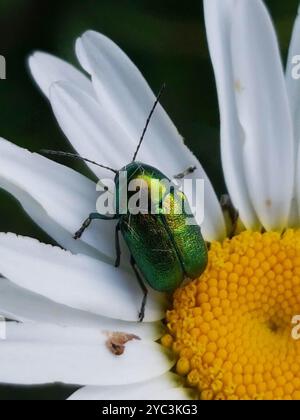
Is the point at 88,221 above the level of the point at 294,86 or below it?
below

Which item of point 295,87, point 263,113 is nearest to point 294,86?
point 295,87

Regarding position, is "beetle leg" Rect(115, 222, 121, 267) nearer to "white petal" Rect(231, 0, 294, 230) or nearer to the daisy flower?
the daisy flower

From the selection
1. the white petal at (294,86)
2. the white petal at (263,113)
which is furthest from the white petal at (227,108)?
the white petal at (294,86)

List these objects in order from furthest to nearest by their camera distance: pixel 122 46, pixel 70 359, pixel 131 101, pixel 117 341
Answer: pixel 122 46 → pixel 131 101 → pixel 117 341 → pixel 70 359

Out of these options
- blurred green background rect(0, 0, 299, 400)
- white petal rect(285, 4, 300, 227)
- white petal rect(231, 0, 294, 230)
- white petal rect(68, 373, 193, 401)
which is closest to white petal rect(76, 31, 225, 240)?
white petal rect(231, 0, 294, 230)

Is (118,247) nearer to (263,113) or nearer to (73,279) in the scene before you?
(73,279)
